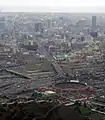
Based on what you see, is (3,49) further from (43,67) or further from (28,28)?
(28,28)

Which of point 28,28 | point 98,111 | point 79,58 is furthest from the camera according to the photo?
point 28,28

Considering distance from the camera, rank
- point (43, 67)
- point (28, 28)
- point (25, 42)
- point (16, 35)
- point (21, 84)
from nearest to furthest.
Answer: point (21, 84)
point (43, 67)
point (25, 42)
point (16, 35)
point (28, 28)

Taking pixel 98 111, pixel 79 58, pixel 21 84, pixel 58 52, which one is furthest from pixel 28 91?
pixel 58 52

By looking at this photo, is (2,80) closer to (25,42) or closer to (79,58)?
(79,58)

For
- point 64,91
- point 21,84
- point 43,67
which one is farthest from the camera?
point 43,67

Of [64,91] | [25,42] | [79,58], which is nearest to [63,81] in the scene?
[64,91]

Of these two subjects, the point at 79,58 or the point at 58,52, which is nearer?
the point at 79,58
